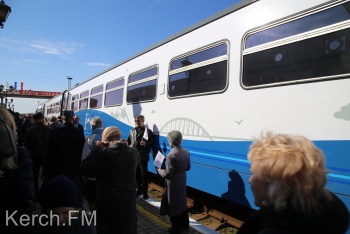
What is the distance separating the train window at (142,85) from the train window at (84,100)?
4833 mm

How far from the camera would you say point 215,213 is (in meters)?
4.78

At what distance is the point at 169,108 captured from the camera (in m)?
5.49

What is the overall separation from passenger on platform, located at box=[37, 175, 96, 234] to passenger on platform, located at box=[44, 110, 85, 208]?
8.02 feet

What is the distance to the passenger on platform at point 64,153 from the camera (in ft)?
13.8

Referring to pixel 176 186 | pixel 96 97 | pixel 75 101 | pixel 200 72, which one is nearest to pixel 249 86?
pixel 200 72

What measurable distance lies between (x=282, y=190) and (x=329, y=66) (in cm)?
221

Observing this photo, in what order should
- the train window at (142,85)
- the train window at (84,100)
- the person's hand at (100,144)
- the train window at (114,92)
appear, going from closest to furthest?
the person's hand at (100,144)
the train window at (142,85)
the train window at (114,92)
the train window at (84,100)

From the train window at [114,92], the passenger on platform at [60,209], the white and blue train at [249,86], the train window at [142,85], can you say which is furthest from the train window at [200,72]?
the passenger on platform at [60,209]

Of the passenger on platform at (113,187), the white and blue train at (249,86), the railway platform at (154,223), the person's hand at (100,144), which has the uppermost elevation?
the white and blue train at (249,86)

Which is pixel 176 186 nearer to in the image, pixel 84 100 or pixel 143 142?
pixel 143 142

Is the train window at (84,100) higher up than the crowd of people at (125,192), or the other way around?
the train window at (84,100)

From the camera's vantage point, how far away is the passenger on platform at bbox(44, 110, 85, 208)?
420cm

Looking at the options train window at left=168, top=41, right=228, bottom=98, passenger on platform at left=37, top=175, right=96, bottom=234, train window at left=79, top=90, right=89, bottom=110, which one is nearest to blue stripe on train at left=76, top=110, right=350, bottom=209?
train window at left=168, top=41, right=228, bottom=98

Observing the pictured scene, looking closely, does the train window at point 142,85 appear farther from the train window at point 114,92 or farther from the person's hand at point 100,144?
the person's hand at point 100,144
